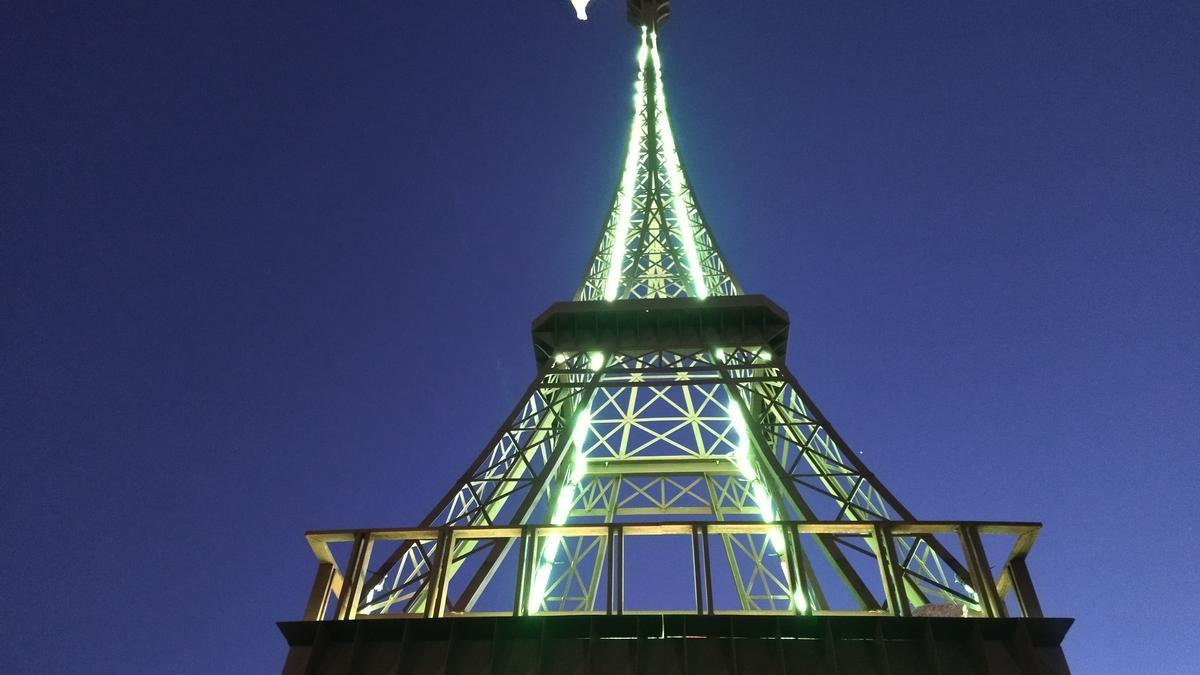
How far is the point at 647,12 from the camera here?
43.5 meters

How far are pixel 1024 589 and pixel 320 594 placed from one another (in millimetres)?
12055

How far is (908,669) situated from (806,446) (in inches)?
293

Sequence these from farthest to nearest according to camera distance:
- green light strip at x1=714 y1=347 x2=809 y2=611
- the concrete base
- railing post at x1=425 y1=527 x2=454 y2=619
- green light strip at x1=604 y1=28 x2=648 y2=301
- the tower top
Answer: the tower top
green light strip at x1=604 y1=28 x2=648 y2=301
green light strip at x1=714 y1=347 x2=809 y2=611
railing post at x1=425 y1=527 x2=454 y2=619
the concrete base

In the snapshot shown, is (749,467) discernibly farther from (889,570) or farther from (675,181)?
(675,181)

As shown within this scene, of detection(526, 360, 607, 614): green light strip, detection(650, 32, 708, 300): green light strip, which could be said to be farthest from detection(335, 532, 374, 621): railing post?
detection(650, 32, 708, 300): green light strip

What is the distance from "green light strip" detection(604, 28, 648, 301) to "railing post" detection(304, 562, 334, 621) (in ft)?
51.7

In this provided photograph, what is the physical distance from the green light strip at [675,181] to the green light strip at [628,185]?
77cm

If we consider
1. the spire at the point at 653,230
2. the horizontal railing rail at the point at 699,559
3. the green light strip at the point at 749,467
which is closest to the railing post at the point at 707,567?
the horizontal railing rail at the point at 699,559

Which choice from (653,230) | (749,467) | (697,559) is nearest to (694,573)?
(697,559)

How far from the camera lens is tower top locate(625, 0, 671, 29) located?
43.6 m

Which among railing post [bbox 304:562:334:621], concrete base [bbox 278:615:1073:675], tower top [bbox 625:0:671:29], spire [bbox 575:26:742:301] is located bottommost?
concrete base [bbox 278:615:1073:675]

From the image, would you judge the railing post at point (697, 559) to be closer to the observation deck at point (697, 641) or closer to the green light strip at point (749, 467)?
the observation deck at point (697, 641)

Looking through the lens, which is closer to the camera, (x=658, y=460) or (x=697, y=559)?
(x=697, y=559)

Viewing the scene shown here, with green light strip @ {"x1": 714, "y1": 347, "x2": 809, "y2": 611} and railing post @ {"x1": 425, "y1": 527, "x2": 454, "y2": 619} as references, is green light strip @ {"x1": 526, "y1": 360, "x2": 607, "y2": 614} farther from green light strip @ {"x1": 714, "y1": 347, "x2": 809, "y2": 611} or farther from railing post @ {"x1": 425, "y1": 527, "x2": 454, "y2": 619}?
railing post @ {"x1": 425, "y1": 527, "x2": 454, "y2": 619}
